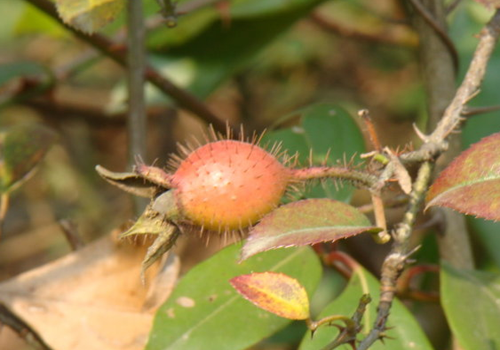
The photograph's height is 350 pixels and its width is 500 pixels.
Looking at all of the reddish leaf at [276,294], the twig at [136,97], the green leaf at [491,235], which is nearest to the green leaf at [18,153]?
the twig at [136,97]

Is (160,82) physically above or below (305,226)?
below

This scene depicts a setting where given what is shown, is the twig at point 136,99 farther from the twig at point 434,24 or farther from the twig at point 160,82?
the twig at point 434,24

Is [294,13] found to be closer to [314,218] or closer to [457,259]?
[457,259]

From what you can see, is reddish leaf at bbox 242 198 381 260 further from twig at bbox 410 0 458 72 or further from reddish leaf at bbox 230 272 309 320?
twig at bbox 410 0 458 72

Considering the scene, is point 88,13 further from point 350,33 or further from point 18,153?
point 350,33

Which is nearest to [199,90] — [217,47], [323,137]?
[217,47]

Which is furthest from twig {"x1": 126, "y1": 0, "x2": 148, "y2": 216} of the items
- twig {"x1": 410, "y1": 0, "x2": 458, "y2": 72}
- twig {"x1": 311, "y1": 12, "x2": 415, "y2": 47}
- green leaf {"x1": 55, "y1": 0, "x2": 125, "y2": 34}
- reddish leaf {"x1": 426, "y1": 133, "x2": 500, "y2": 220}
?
twig {"x1": 311, "y1": 12, "x2": 415, "y2": 47}

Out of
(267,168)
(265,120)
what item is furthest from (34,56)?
(267,168)
